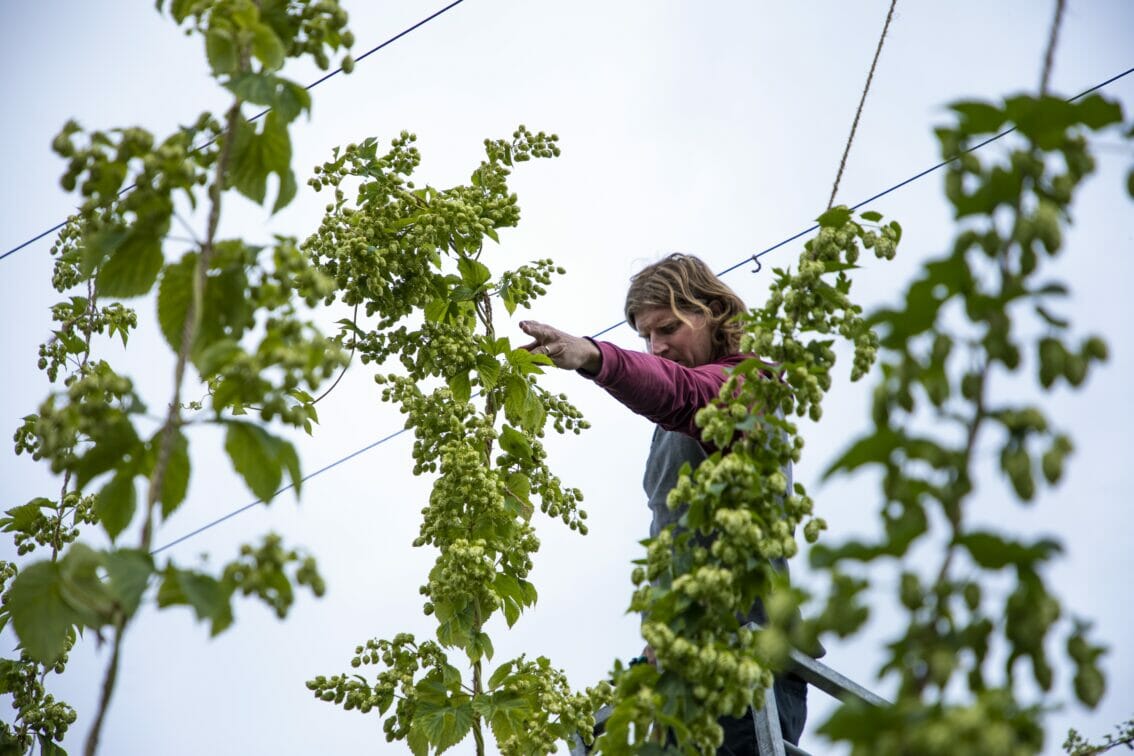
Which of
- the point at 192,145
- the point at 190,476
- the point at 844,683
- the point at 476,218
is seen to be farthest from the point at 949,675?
the point at 476,218

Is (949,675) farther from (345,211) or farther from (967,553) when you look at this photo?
(345,211)

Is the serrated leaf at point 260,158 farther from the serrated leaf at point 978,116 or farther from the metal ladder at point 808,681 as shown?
the metal ladder at point 808,681

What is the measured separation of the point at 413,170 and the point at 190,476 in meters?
2.05

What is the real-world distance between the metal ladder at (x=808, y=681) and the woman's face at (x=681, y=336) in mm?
1123

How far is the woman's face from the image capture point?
3533mm

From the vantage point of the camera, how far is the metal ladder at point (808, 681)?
8.21 ft

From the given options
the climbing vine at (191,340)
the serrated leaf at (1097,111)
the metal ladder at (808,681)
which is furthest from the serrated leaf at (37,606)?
the metal ladder at (808,681)

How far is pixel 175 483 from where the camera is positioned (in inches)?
55.1

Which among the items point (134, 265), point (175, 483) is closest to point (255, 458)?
point (175, 483)

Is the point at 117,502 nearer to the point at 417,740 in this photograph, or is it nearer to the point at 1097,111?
the point at 1097,111

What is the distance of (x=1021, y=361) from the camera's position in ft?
3.58

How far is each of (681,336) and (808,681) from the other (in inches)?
47.0

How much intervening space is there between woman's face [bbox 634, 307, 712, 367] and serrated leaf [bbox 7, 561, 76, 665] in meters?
2.31

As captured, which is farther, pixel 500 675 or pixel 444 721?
pixel 500 675
